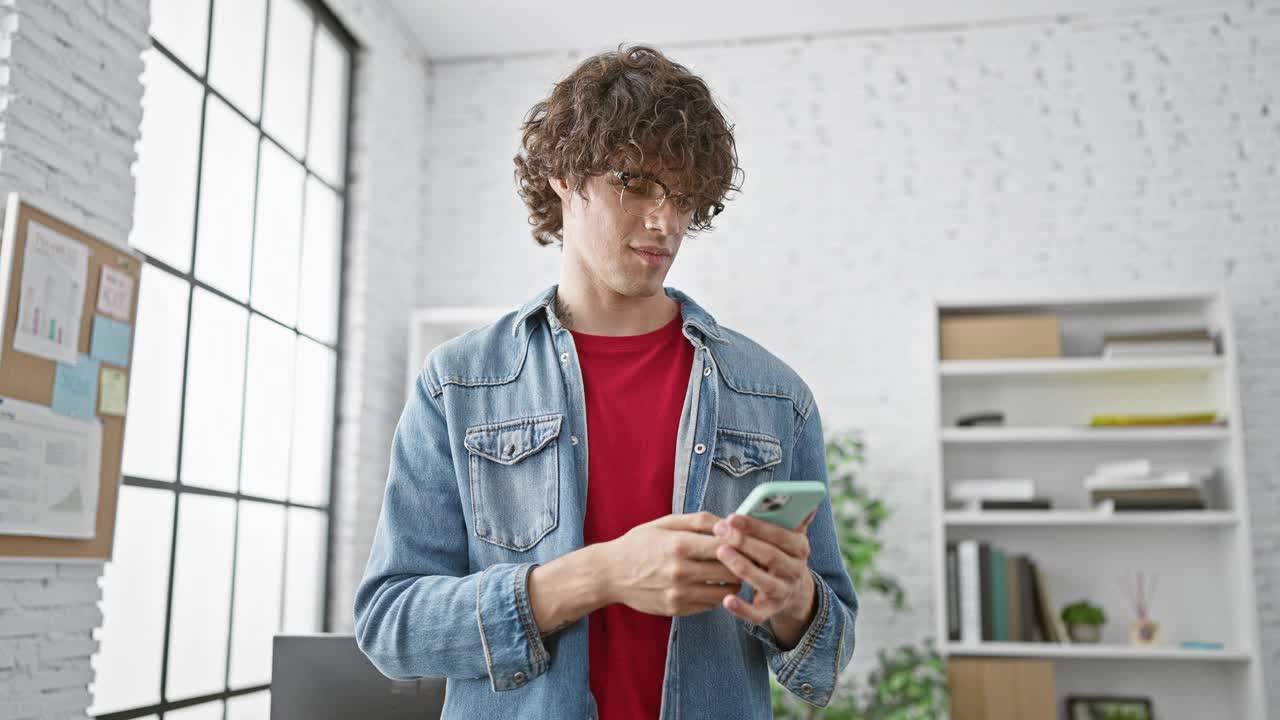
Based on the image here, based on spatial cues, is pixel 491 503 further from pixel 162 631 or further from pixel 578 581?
pixel 162 631

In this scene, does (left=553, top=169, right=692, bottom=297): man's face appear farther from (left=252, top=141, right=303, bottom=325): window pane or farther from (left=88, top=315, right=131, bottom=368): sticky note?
(left=252, top=141, right=303, bottom=325): window pane

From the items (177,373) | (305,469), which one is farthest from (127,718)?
(305,469)

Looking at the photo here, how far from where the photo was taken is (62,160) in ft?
8.57

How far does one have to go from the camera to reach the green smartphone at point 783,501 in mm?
1039

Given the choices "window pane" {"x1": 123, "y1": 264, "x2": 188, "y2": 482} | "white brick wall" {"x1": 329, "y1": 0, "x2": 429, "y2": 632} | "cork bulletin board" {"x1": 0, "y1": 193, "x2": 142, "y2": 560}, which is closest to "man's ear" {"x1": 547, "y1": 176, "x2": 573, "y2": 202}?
"cork bulletin board" {"x1": 0, "y1": 193, "x2": 142, "y2": 560}

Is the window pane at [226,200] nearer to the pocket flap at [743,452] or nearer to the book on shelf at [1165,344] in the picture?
the pocket flap at [743,452]

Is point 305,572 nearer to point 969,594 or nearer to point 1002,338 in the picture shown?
point 969,594

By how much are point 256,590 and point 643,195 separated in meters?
2.87

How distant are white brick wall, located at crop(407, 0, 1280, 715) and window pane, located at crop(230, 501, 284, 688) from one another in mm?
1518

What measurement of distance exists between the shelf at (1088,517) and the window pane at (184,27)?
2.93 m

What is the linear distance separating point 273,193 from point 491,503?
2.95 m

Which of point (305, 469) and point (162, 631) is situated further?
point (305, 469)

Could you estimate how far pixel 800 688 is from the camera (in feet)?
4.22

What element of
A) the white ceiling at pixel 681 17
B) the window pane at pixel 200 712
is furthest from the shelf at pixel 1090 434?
the window pane at pixel 200 712
